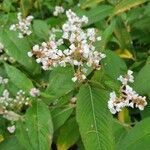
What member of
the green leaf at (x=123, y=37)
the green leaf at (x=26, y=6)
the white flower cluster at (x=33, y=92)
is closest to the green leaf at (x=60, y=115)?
the white flower cluster at (x=33, y=92)

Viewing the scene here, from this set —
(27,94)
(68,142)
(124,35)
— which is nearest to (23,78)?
(27,94)

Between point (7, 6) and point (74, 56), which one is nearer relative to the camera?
point (74, 56)

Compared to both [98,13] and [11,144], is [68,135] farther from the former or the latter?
[98,13]

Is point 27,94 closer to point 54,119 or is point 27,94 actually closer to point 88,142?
point 54,119

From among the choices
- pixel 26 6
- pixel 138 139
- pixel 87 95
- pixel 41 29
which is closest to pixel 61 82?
pixel 87 95

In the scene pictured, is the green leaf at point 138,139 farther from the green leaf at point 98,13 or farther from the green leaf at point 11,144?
the green leaf at point 98,13

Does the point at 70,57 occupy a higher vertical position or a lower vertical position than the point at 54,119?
higher

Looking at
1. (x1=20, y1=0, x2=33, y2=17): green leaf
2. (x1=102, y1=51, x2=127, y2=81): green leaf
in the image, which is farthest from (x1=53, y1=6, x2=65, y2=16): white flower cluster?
(x1=102, y1=51, x2=127, y2=81): green leaf
